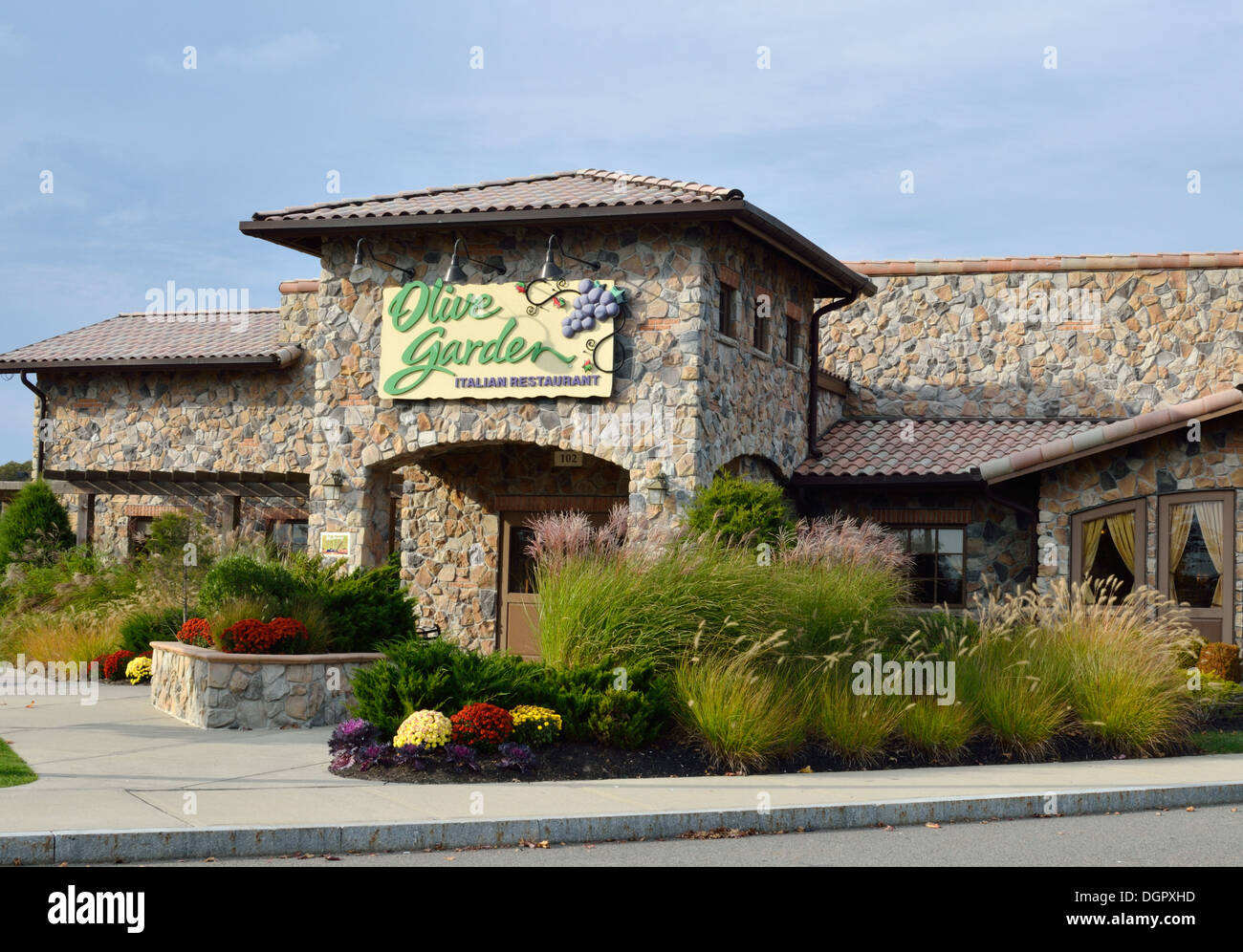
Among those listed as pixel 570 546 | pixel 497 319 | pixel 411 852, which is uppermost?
pixel 497 319

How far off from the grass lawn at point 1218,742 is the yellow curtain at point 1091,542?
4.31 m

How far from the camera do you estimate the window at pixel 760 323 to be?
1870cm

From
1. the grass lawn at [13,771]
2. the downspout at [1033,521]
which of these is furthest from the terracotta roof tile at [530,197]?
the grass lawn at [13,771]

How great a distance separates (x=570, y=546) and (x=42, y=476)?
16049mm

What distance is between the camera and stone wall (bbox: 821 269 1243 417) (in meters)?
22.0

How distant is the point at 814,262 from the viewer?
19062mm

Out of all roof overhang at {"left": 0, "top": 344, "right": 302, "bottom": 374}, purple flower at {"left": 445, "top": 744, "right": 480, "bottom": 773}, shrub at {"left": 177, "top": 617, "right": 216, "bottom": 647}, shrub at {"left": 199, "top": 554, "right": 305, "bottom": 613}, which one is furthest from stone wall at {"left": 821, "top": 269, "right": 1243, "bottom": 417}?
purple flower at {"left": 445, "top": 744, "right": 480, "bottom": 773}

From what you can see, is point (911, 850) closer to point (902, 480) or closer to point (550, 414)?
point (550, 414)

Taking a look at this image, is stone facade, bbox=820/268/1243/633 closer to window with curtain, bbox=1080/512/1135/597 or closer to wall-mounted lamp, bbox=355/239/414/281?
window with curtain, bbox=1080/512/1135/597

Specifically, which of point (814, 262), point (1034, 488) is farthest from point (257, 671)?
point (1034, 488)

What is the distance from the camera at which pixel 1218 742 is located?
13031 millimetres

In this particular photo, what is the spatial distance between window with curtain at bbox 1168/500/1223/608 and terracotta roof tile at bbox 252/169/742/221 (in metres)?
6.96

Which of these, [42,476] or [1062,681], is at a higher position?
[42,476]
